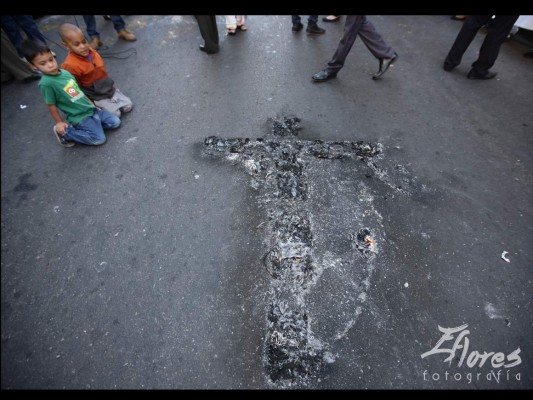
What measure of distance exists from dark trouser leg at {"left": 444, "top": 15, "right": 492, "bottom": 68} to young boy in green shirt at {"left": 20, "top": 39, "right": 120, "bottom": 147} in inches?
209

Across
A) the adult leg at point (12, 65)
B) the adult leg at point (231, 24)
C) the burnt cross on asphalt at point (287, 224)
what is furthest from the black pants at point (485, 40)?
the adult leg at point (12, 65)

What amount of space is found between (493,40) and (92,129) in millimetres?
5779

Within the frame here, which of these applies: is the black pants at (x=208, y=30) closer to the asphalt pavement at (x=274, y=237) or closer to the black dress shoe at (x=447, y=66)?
the asphalt pavement at (x=274, y=237)

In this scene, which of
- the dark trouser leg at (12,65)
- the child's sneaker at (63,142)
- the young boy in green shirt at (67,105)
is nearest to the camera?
the young boy in green shirt at (67,105)

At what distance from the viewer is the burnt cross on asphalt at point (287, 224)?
2.15 m

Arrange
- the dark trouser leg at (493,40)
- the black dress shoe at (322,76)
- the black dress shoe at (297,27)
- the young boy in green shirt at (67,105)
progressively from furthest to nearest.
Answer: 1. the black dress shoe at (297,27)
2. the black dress shoe at (322,76)
3. the dark trouser leg at (493,40)
4. the young boy in green shirt at (67,105)

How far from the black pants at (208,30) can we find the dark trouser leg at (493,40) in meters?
4.29

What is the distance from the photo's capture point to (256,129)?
12.3ft

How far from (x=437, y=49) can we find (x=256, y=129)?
3.99 metres

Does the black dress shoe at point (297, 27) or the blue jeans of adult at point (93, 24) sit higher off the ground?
the black dress shoe at point (297, 27)

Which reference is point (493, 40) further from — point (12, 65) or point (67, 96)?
point (12, 65)

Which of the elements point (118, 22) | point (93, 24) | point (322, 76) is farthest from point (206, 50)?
point (322, 76)

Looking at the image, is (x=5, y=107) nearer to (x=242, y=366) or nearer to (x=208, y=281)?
(x=208, y=281)
